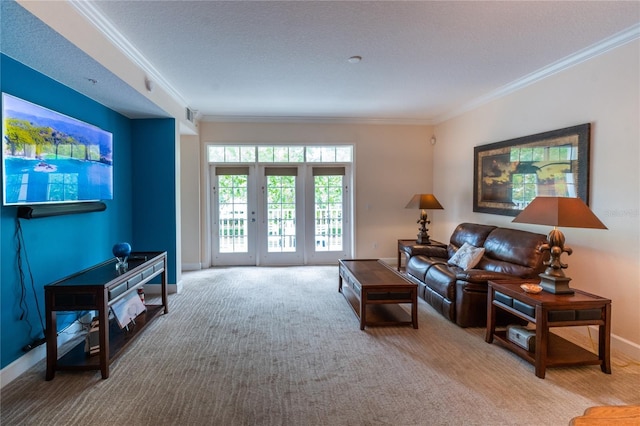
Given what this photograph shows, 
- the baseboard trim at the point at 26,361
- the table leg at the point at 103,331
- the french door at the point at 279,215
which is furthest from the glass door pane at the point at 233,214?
the table leg at the point at 103,331

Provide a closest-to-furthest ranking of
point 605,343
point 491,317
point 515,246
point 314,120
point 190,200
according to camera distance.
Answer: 1. point 605,343
2. point 491,317
3. point 515,246
4. point 190,200
5. point 314,120

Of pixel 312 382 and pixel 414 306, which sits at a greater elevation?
pixel 414 306

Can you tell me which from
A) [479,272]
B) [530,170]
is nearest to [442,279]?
→ [479,272]

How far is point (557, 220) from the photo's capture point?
8.43 feet

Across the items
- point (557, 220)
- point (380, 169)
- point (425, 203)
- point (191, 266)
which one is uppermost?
point (380, 169)

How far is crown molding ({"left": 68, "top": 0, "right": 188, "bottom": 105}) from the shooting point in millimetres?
2424

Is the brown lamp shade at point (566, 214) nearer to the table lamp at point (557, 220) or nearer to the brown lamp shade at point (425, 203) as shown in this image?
the table lamp at point (557, 220)

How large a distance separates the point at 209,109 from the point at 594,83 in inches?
204

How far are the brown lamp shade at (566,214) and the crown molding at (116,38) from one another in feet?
12.6

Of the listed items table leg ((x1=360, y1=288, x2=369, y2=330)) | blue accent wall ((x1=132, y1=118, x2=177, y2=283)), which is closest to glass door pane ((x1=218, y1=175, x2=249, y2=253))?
blue accent wall ((x1=132, y1=118, x2=177, y2=283))

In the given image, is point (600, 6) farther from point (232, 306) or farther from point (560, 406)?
point (232, 306)

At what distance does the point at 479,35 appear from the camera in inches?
116

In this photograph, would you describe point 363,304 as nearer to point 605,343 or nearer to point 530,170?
point 605,343

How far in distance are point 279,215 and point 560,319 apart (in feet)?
15.5
